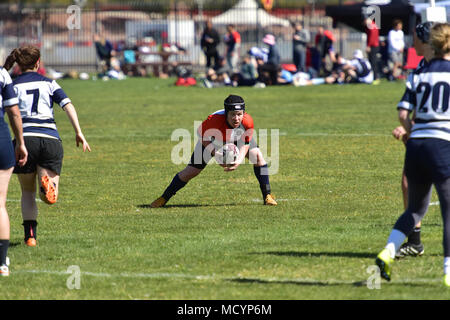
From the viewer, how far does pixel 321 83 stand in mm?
32344

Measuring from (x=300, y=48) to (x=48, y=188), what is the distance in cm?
2560

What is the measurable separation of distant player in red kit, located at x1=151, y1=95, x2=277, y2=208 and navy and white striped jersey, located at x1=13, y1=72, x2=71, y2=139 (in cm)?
226

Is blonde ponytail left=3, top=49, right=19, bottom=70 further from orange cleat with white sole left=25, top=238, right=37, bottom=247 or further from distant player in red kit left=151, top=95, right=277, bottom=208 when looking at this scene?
distant player in red kit left=151, top=95, right=277, bottom=208

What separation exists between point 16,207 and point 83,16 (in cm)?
4759

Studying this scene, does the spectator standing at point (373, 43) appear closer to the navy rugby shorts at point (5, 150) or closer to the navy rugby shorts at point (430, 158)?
the navy rugby shorts at point (430, 158)

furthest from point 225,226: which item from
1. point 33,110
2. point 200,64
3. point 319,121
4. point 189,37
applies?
point 189,37

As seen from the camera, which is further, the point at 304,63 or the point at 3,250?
the point at 304,63

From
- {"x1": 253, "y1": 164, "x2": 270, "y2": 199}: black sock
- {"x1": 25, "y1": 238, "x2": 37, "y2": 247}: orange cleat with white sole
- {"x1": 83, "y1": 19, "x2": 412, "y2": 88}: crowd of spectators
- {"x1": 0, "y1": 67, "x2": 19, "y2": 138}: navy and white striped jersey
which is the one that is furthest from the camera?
{"x1": 83, "y1": 19, "x2": 412, "y2": 88}: crowd of spectators

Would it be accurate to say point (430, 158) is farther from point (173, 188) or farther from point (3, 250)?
point (173, 188)

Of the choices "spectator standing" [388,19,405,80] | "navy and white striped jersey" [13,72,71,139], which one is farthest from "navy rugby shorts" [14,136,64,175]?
"spectator standing" [388,19,405,80]

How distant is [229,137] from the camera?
10125mm

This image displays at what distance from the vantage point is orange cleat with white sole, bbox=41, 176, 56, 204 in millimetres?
8305

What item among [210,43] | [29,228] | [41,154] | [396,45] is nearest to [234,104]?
[41,154]
